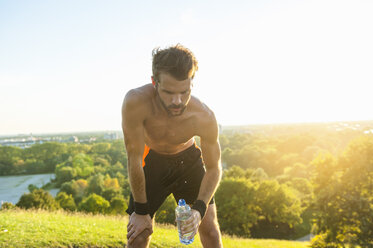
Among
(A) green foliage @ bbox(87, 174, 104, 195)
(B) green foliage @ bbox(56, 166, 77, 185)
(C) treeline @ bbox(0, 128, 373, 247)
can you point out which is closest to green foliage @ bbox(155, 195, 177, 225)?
(C) treeline @ bbox(0, 128, 373, 247)

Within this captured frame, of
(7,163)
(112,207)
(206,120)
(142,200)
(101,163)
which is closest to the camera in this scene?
(142,200)

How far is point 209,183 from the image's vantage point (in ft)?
14.1

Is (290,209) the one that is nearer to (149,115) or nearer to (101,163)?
(149,115)

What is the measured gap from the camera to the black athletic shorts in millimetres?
4539

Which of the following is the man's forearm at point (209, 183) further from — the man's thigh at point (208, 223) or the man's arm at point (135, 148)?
the man's arm at point (135, 148)

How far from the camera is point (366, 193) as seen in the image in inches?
816

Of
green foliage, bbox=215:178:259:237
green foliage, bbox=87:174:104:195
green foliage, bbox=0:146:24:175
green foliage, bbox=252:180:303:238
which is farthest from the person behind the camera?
green foliage, bbox=0:146:24:175

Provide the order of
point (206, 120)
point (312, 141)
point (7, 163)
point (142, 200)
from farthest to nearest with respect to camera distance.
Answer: point (312, 141)
point (7, 163)
point (206, 120)
point (142, 200)

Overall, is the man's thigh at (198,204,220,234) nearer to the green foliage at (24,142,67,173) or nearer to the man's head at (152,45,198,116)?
the man's head at (152,45,198,116)

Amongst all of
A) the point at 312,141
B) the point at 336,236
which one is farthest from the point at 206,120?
the point at 312,141

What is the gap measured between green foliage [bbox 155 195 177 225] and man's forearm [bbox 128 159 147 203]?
32.6m

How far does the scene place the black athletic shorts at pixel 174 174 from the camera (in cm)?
454

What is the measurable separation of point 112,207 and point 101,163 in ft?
182

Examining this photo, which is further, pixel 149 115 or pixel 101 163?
pixel 101 163
